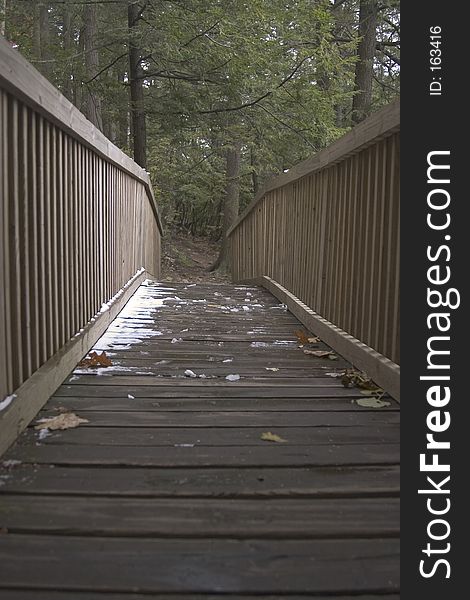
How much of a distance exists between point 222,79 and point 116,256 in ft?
16.1

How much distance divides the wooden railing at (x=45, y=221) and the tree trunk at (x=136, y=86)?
4839mm

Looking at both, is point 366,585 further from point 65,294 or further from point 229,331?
point 229,331

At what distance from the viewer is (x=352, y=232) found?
3.59 meters

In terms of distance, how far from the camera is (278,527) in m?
1.68

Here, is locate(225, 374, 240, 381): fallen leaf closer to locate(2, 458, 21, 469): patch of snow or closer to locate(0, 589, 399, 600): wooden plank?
locate(2, 458, 21, 469): patch of snow

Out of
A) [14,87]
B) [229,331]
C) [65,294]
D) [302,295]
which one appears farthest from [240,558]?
[302,295]

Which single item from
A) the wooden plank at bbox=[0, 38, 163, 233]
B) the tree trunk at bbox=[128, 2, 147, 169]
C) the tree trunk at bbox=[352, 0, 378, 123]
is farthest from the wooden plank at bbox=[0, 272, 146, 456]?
the tree trunk at bbox=[352, 0, 378, 123]

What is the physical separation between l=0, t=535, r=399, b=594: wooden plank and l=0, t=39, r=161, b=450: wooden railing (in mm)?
723

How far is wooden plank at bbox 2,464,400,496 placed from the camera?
1859 mm

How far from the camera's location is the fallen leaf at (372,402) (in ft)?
8.85

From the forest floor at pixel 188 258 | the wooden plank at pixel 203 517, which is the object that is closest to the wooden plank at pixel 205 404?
the wooden plank at pixel 203 517

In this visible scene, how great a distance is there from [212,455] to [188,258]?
16.9m

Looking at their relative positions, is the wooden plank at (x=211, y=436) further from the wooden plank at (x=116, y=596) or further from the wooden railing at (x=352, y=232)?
the wooden plank at (x=116, y=596)

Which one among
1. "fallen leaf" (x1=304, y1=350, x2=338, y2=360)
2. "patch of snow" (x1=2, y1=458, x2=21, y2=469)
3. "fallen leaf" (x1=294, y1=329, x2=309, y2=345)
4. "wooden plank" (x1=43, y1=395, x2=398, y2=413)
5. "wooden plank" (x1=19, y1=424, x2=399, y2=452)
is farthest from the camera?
"fallen leaf" (x1=294, y1=329, x2=309, y2=345)
